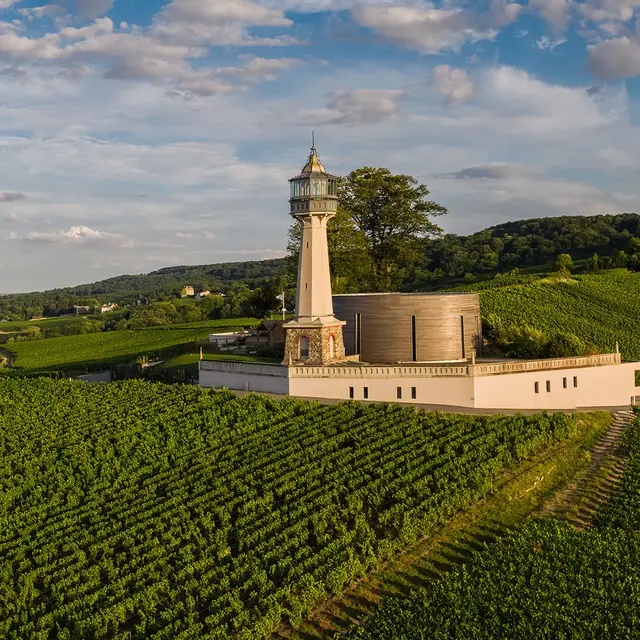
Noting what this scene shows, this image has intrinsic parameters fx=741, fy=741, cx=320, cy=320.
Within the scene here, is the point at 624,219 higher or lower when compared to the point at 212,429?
higher

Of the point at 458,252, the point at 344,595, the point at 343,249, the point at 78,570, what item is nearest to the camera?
the point at 344,595

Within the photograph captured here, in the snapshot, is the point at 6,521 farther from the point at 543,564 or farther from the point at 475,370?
the point at 475,370

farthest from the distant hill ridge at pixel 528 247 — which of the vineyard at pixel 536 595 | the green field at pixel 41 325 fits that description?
the vineyard at pixel 536 595

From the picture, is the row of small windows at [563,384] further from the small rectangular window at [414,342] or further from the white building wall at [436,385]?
the small rectangular window at [414,342]

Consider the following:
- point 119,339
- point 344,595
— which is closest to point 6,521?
point 344,595

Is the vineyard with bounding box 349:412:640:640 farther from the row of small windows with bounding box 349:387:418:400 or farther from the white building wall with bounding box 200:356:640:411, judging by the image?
the row of small windows with bounding box 349:387:418:400
